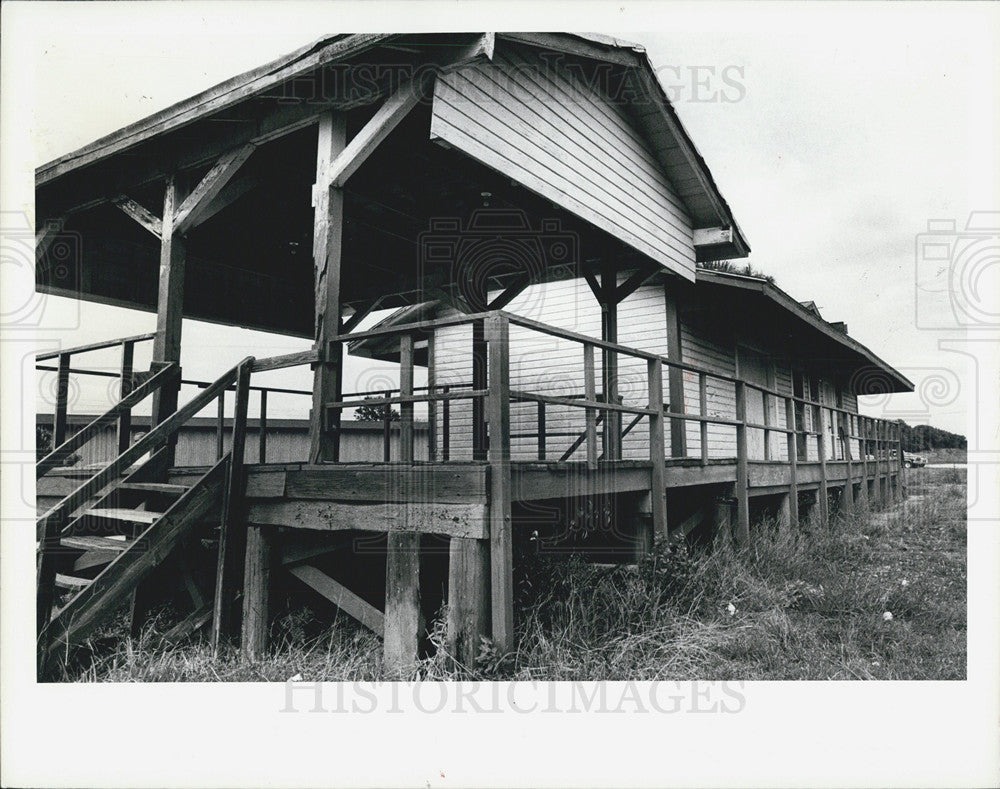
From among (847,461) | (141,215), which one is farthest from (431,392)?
(847,461)

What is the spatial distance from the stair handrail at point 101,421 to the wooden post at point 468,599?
3161 mm

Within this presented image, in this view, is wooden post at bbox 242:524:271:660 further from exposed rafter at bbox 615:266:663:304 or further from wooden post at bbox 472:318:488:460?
exposed rafter at bbox 615:266:663:304

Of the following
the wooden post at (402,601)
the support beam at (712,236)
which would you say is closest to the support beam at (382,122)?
the wooden post at (402,601)

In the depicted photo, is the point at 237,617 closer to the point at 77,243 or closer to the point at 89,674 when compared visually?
the point at 89,674

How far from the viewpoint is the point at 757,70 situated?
5.08m

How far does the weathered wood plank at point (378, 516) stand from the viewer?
4.52 meters

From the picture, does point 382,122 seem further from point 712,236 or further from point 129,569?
point 712,236

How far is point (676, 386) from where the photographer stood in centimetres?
1027

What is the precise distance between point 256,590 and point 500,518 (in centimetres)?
238

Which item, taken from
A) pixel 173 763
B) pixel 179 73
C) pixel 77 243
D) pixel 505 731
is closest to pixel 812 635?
pixel 505 731

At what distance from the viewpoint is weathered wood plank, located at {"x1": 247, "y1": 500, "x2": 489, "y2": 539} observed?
14.8ft

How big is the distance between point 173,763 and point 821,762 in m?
3.12

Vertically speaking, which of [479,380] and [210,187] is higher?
[210,187]
